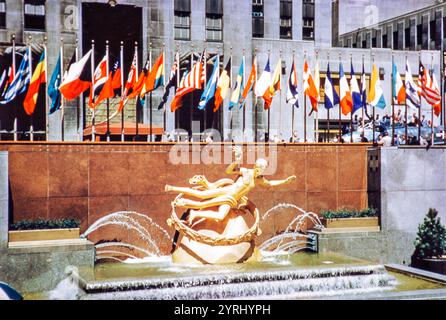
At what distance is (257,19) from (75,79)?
20.6 meters

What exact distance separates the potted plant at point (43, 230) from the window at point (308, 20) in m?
25.7

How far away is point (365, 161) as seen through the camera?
24.5m

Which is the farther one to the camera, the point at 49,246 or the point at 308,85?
the point at 308,85

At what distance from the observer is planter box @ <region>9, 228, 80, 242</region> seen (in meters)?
19.4

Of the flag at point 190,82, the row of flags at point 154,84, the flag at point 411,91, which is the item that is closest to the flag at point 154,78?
the row of flags at point 154,84

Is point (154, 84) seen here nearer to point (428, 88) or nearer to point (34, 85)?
point (34, 85)

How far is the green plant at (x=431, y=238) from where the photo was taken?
926 inches

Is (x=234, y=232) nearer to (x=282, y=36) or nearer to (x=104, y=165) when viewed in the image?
(x=104, y=165)

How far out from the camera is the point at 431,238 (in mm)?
23594

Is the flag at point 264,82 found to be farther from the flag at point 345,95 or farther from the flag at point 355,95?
the flag at point 355,95

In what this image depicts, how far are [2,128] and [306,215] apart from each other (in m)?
17.1

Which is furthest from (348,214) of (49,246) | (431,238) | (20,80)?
(20,80)

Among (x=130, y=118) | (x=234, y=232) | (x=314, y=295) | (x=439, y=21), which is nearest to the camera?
(x=314, y=295)

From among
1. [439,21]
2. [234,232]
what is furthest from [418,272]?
[439,21]
